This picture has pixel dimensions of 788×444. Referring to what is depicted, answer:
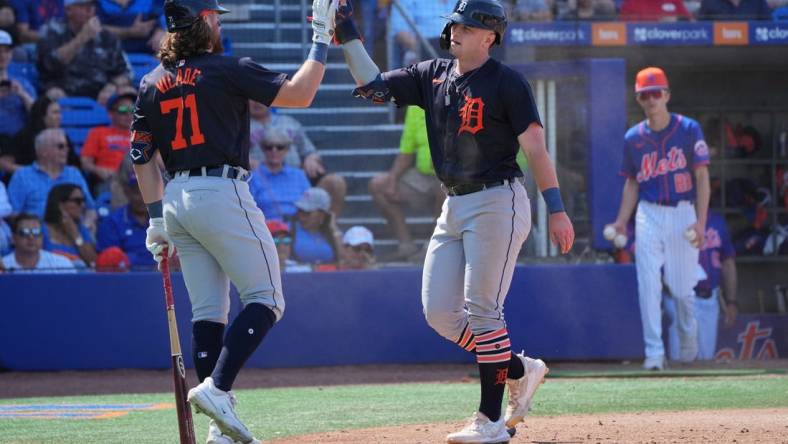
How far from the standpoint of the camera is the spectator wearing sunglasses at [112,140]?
998 centimetres

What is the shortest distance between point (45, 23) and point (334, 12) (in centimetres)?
632

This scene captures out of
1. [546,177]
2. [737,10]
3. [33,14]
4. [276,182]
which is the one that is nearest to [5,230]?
[33,14]

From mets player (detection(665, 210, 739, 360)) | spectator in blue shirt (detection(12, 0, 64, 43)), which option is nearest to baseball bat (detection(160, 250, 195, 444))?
mets player (detection(665, 210, 739, 360))

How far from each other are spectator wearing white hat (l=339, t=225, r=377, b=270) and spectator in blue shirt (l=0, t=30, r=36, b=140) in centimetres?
297

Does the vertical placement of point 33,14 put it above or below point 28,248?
above

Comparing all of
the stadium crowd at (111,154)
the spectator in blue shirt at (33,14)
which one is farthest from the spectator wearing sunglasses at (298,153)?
the spectator in blue shirt at (33,14)

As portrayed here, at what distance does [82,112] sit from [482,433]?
6.56 meters

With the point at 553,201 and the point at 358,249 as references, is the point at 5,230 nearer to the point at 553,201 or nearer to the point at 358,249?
the point at 358,249

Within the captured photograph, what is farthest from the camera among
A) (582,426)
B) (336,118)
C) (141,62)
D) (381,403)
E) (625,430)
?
(141,62)

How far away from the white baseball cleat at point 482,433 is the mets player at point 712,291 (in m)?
5.18

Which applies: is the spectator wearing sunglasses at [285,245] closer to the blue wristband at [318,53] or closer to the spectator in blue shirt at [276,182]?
the spectator in blue shirt at [276,182]

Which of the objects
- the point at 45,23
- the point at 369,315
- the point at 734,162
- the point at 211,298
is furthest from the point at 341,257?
the point at 211,298

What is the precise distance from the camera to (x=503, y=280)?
16.0ft

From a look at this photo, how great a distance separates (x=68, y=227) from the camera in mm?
9672
